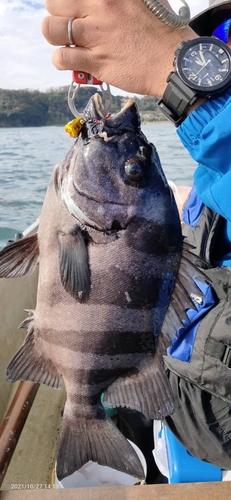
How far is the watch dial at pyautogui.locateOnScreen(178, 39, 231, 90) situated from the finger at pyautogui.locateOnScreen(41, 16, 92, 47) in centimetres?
40

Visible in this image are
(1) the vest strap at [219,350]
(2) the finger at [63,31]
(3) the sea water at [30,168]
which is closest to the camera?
(2) the finger at [63,31]

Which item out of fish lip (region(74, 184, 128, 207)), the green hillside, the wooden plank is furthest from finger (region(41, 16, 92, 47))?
the green hillside

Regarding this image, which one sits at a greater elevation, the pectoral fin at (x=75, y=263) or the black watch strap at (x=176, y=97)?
the black watch strap at (x=176, y=97)

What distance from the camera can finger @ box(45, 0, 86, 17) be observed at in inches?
52.8

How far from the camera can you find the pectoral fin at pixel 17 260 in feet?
5.13

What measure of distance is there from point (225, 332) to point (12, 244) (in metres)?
1.23

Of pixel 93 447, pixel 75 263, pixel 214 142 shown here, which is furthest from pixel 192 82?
pixel 93 447

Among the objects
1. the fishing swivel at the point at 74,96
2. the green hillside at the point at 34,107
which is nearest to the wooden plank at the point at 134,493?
the fishing swivel at the point at 74,96

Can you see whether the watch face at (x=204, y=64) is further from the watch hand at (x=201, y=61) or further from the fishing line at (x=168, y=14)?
the fishing line at (x=168, y=14)

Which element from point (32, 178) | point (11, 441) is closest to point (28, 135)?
point (32, 178)

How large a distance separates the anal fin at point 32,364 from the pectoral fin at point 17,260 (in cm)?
23

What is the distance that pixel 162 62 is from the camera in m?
1.60

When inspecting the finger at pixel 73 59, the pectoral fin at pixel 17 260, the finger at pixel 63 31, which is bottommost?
the pectoral fin at pixel 17 260

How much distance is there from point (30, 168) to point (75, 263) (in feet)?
48.4
